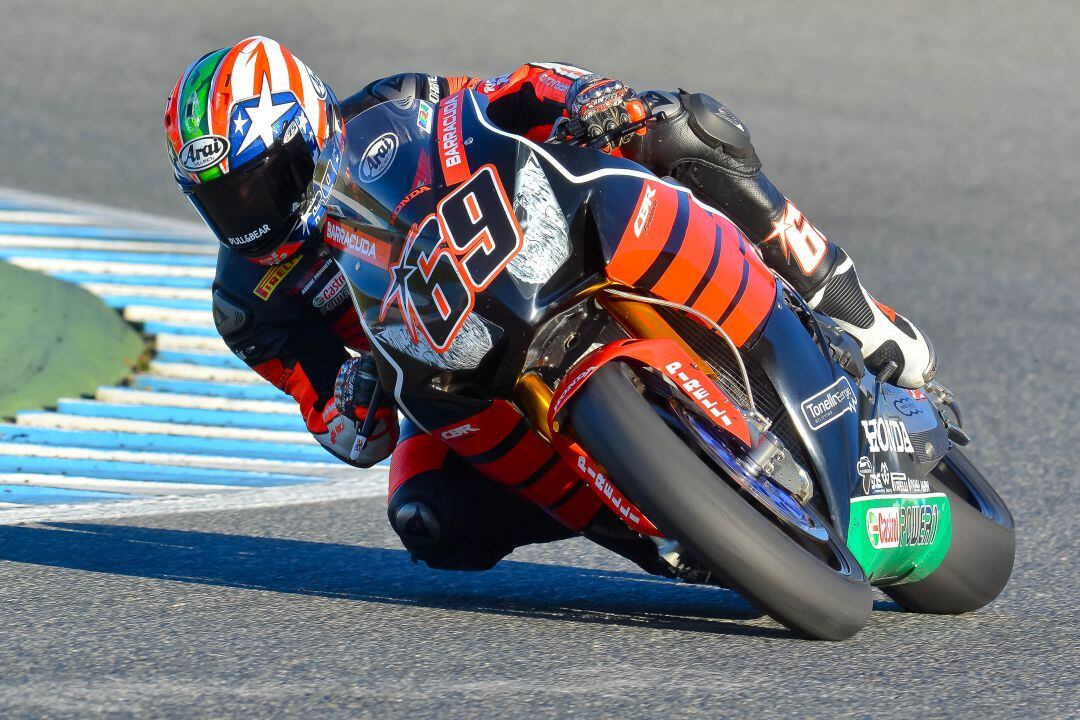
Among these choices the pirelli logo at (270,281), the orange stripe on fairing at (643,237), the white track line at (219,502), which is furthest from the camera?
the white track line at (219,502)

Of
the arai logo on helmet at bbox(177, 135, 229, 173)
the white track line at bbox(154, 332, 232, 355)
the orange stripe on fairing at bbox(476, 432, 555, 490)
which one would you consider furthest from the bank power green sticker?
the white track line at bbox(154, 332, 232, 355)

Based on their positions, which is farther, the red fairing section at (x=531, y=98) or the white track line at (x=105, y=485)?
the white track line at (x=105, y=485)

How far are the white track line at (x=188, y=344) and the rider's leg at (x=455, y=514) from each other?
2.90 meters

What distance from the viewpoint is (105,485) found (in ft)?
17.8

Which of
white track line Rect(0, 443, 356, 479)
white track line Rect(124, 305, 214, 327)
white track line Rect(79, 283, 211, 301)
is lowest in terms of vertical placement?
white track line Rect(79, 283, 211, 301)

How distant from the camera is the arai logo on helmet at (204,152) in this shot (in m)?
3.84

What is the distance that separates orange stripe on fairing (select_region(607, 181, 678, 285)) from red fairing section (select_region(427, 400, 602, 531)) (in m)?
0.40

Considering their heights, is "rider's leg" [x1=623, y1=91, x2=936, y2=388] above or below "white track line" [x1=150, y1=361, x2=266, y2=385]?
above

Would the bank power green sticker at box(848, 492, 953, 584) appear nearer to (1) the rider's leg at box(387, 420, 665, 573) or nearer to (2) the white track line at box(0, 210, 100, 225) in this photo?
(1) the rider's leg at box(387, 420, 665, 573)

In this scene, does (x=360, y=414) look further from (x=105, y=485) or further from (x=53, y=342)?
(x=53, y=342)

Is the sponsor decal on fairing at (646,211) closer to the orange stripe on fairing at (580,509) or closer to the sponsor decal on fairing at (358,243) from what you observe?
the sponsor decal on fairing at (358,243)

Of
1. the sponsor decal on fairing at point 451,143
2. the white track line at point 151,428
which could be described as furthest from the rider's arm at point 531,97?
the white track line at point 151,428

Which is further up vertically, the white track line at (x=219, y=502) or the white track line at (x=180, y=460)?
the white track line at (x=219, y=502)

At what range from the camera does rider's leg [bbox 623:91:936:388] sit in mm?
3949
